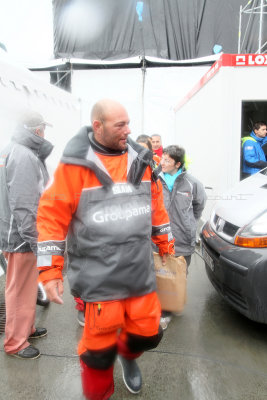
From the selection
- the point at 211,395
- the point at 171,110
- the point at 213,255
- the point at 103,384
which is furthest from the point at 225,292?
the point at 171,110

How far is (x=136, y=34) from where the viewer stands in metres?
13.1

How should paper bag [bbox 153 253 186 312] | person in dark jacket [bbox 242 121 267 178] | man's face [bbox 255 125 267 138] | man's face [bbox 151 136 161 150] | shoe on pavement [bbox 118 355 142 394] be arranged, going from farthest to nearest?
man's face [bbox 151 136 161 150], man's face [bbox 255 125 267 138], person in dark jacket [bbox 242 121 267 178], paper bag [bbox 153 253 186 312], shoe on pavement [bbox 118 355 142 394]

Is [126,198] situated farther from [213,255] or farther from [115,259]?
[213,255]

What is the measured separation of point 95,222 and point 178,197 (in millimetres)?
1455

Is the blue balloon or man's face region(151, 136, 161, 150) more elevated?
the blue balloon

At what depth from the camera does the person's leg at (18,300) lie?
2480mm

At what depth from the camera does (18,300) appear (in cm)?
251

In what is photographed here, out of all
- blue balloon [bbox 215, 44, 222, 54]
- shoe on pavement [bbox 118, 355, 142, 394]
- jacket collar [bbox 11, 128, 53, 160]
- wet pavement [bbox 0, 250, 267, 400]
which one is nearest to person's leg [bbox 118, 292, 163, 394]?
shoe on pavement [bbox 118, 355, 142, 394]

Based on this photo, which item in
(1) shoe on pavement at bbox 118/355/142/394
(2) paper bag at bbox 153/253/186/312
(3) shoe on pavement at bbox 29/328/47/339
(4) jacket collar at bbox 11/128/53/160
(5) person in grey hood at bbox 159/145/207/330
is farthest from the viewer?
(5) person in grey hood at bbox 159/145/207/330

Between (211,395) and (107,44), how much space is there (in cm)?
1348

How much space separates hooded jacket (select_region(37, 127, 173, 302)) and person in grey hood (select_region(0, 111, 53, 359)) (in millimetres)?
566

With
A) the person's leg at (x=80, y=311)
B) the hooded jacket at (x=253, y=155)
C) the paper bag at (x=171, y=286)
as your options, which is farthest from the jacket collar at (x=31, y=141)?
the hooded jacket at (x=253, y=155)

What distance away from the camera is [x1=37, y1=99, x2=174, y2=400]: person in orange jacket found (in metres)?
1.75

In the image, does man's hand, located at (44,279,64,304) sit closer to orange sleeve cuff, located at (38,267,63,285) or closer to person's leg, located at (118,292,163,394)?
orange sleeve cuff, located at (38,267,63,285)
